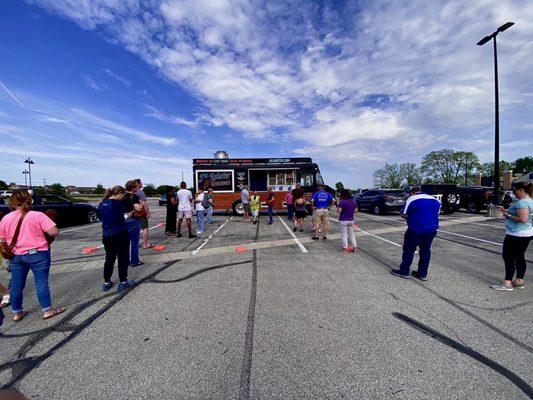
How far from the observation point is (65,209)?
11977 mm

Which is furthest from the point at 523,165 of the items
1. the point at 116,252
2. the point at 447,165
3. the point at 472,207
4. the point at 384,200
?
the point at 116,252

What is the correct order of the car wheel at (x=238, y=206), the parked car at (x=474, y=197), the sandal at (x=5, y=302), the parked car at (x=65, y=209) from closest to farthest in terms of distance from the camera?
the sandal at (x=5, y=302) < the parked car at (x=65, y=209) < the car wheel at (x=238, y=206) < the parked car at (x=474, y=197)

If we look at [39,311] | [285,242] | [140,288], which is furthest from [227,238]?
[39,311]

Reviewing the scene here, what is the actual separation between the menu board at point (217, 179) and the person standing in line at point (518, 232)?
12197 millimetres

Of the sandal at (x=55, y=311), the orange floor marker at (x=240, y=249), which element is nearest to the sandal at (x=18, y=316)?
the sandal at (x=55, y=311)

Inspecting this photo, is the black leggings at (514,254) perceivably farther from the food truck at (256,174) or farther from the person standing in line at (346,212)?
the food truck at (256,174)

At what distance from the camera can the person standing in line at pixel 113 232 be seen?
4.15 m

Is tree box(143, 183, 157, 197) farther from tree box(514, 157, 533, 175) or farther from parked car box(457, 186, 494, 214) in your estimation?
tree box(514, 157, 533, 175)

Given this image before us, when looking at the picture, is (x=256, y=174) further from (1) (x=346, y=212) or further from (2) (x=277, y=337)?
(2) (x=277, y=337)

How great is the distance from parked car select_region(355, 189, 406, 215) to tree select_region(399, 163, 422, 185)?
51578 mm

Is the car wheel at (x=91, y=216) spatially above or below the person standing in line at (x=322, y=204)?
below

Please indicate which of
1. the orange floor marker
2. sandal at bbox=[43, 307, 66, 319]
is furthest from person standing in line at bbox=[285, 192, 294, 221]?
sandal at bbox=[43, 307, 66, 319]

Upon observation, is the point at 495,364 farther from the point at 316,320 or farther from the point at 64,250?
the point at 64,250

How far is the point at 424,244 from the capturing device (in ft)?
15.5
